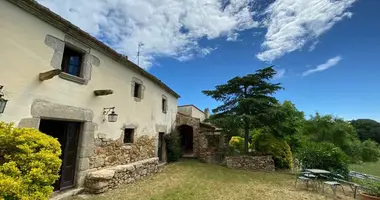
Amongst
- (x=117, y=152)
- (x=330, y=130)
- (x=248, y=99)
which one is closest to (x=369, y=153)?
(x=330, y=130)

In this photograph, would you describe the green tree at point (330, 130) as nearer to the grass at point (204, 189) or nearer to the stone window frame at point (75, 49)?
the grass at point (204, 189)

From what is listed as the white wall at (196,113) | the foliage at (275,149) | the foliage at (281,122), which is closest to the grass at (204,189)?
the foliage at (275,149)

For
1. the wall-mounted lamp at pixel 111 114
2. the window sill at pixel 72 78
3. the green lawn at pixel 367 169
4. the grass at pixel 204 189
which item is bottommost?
the green lawn at pixel 367 169

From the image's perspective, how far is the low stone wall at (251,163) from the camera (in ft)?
37.3

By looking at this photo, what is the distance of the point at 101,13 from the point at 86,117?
4793 millimetres

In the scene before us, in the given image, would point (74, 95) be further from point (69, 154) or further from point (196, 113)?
point (196, 113)

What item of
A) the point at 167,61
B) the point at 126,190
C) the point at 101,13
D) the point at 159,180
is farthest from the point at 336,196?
the point at 167,61

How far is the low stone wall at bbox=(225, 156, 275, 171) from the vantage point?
11367mm

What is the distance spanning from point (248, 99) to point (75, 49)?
29.7ft

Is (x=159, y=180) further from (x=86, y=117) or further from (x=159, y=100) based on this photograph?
(x=159, y=100)

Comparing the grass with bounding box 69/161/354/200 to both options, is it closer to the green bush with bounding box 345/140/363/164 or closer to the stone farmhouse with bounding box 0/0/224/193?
the stone farmhouse with bounding box 0/0/224/193

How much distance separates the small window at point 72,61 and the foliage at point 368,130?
45265 mm

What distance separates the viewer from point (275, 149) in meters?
12.0

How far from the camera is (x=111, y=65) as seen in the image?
7.32m
